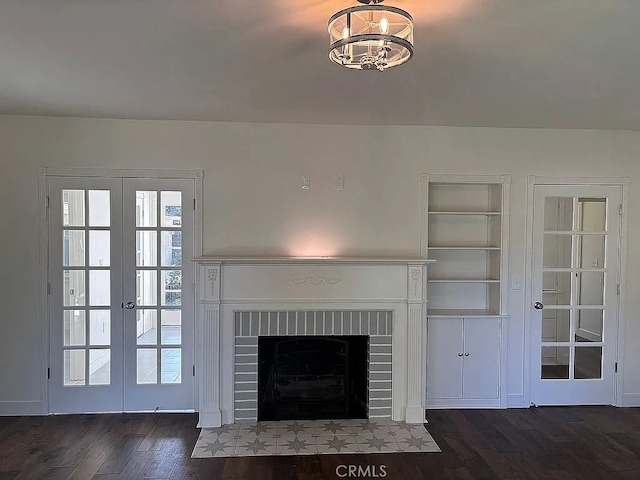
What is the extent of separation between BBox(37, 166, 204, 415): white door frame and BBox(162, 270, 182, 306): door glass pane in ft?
0.87

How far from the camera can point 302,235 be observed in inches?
155

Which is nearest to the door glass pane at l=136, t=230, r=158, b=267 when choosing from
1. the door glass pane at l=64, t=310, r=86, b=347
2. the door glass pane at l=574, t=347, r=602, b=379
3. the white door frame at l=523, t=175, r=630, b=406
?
the door glass pane at l=64, t=310, r=86, b=347

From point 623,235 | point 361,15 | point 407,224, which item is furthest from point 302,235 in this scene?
point 623,235

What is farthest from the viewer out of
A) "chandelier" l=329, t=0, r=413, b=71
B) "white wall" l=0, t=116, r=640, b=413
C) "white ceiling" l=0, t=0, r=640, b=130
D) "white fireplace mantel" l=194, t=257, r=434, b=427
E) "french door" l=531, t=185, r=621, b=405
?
"french door" l=531, t=185, r=621, b=405

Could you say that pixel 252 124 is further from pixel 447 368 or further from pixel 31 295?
pixel 447 368

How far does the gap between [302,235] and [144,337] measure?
1.64m

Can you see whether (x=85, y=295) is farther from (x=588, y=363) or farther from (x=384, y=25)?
(x=588, y=363)

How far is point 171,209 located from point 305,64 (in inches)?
77.5

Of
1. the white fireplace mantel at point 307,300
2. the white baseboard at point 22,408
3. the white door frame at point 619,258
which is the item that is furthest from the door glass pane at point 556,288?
the white baseboard at point 22,408

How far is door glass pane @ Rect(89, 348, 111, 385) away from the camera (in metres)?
3.91

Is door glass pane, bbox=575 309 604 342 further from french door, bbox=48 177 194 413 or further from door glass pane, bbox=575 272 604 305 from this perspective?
french door, bbox=48 177 194 413

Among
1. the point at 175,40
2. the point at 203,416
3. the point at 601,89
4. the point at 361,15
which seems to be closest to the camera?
the point at 361,15

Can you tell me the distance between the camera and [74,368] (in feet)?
12.8

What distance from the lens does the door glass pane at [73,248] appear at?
3.85 m
